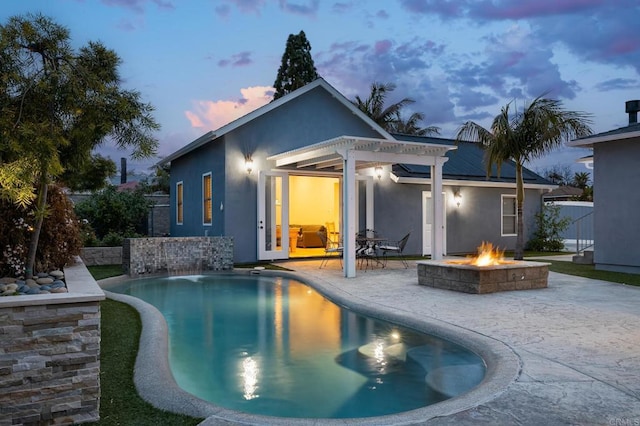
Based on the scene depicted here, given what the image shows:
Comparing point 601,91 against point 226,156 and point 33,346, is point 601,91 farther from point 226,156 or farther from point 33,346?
point 33,346

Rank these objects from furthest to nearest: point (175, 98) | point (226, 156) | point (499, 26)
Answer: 1. point (175, 98)
2. point (499, 26)
3. point (226, 156)

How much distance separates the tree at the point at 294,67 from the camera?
102 feet

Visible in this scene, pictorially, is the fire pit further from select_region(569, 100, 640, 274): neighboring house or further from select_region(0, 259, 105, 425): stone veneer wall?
select_region(0, 259, 105, 425): stone veneer wall

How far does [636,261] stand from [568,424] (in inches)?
390

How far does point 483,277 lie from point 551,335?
2859 millimetres

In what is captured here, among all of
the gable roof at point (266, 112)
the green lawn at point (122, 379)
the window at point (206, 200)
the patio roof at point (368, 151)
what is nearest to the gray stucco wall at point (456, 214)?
the gable roof at point (266, 112)

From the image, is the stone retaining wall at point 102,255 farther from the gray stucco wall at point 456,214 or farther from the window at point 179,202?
the gray stucco wall at point 456,214

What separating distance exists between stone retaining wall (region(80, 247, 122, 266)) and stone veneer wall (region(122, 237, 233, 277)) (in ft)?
6.77

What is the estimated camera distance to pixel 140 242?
1176 centimetres

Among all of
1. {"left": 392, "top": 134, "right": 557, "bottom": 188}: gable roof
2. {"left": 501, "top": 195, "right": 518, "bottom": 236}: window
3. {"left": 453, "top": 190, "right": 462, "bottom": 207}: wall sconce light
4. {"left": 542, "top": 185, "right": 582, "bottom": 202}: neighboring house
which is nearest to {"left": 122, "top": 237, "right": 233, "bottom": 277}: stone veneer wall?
{"left": 392, "top": 134, "right": 557, "bottom": 188}: gable roof

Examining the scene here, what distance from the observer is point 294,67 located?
103 feet

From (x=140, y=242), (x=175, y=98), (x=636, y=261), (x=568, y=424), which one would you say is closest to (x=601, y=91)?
(x=636, y=261)

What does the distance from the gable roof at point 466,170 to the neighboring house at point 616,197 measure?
3.90m

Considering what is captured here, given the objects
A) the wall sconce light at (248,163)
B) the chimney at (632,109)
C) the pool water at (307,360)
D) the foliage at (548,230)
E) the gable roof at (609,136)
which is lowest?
the pool water at (307,360)
